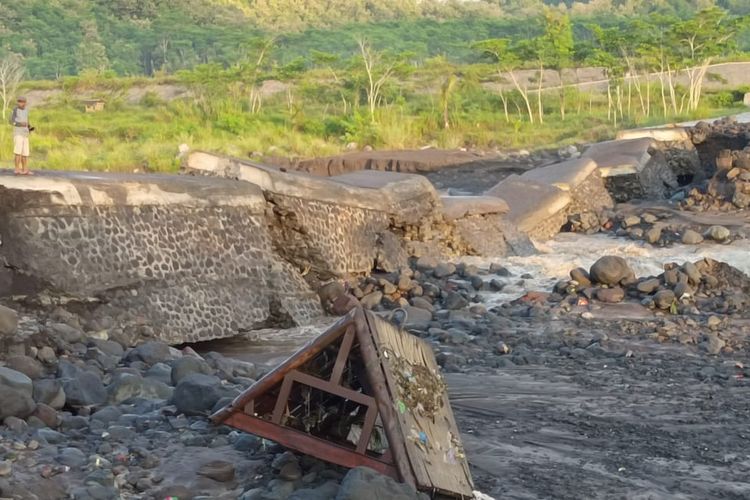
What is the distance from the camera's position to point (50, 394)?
5.49 m

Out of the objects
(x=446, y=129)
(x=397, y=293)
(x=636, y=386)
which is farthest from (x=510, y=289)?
(x=446, y=129)

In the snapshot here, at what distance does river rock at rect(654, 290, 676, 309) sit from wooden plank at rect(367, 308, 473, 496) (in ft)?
19.7

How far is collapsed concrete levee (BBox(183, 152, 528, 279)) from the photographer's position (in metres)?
11.2

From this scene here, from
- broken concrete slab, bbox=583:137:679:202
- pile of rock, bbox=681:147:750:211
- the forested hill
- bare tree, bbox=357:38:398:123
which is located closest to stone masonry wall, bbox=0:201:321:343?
pile of rock, bbox=681:147:750:211

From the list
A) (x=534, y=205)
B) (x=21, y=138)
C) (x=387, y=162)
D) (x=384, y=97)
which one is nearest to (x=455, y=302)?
(x=21, y=138)

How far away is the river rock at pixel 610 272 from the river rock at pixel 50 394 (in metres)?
7.09

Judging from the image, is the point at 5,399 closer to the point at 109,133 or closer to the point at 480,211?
the point at 480,211

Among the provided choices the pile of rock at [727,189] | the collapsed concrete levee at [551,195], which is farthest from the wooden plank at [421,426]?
the pile of rock at [727,189]

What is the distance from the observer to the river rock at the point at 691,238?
14.6 meters

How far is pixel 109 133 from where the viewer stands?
1304 inches

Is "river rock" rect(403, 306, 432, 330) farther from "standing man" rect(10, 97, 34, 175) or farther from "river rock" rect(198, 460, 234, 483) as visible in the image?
"river rock" rect(198, 460, 234, 483)

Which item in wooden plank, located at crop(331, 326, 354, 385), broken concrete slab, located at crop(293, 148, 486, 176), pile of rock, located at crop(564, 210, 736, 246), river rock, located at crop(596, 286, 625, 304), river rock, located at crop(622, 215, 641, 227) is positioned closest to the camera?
wooden plank, located at crop(331, 326, 354, 385)

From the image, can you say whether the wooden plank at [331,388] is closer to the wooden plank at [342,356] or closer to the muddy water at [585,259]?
the wooden plank at [342,356]

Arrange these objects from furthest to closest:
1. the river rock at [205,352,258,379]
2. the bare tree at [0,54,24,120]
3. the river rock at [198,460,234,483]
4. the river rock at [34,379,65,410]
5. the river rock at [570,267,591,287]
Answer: the bare tree at [0,54,24,120], the river rock at [570,267,591,287], the river rock at [205,352,258,379], the river rock at [34,379,65,410], the river rock at [198,460,234,483]
